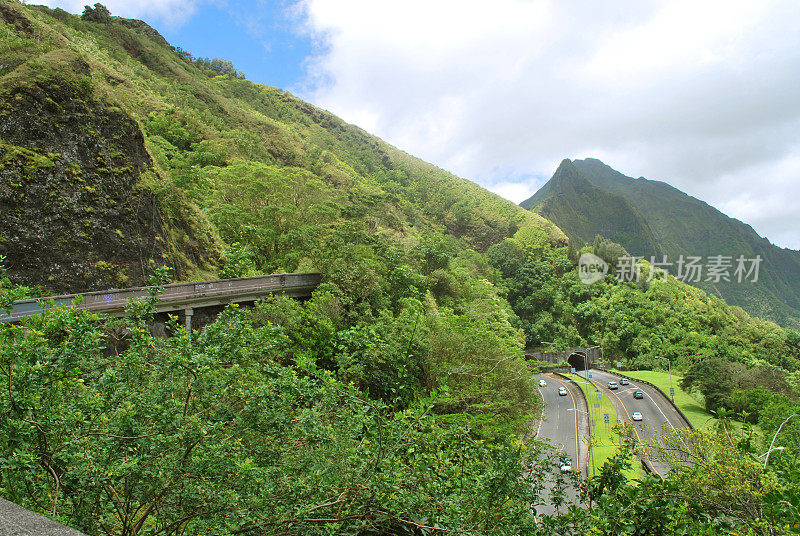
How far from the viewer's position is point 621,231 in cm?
18662

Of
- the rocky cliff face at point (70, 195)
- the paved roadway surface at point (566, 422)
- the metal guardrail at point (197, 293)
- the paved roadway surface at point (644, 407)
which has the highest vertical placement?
the rocky cliff face at point (70, 195)

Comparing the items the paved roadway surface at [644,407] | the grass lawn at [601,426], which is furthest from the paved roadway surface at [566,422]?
the paved roadway surface at [644,407]

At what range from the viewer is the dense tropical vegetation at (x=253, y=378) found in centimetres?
383

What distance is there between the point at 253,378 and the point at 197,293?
396 inches

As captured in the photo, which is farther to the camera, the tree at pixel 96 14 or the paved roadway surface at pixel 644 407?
the tree at pixel 96 14

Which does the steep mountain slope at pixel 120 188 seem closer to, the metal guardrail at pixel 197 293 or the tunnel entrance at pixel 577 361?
the metal guardrail at pixel 197 293

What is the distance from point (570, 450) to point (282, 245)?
2020 centimetres

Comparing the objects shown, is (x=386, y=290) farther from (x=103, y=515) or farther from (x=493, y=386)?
(x=103, y=515)

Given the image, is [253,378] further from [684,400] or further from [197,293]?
[684,400]

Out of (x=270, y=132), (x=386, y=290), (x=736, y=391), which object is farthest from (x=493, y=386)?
(x=270, y=132)

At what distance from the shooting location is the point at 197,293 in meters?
14.9

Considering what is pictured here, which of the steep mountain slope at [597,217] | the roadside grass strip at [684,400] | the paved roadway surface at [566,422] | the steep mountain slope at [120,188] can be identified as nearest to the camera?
the steep mountain slope at [120,188]

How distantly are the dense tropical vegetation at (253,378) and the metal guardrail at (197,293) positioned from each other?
3.24 feet

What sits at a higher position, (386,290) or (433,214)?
(433,214)
